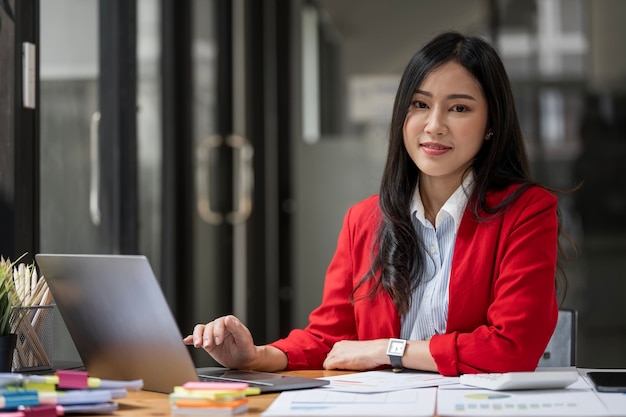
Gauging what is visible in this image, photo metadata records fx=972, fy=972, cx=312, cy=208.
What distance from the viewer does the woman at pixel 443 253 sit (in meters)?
1.83

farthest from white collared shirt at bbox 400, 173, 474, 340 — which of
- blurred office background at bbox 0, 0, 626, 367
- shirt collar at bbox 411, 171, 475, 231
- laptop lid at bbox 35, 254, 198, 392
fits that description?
blurred office background at bbox 0, 0, 626, 367

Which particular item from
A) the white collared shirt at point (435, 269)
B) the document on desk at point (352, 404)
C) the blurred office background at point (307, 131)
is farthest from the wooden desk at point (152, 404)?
the blurred office background at point (307, 131)

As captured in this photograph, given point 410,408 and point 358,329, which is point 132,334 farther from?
point 358,329

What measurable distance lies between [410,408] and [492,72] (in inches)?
35.1

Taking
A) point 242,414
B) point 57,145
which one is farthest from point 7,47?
point 242,414

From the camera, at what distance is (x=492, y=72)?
2035 millimetres

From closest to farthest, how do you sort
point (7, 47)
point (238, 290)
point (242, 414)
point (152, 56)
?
point (242, 414), point (7, 47), point (152, 56), point (238, 290)

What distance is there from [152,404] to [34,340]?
1.16 feet

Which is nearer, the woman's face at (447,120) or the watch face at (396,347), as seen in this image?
the watch face at (396,347)

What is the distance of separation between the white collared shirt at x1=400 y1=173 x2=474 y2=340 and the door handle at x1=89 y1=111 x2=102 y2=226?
1253 millimetres

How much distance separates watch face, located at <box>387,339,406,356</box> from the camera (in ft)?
5.98

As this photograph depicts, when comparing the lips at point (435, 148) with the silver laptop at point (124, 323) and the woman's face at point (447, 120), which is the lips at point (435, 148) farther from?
the silver laptop at point (124, 323)

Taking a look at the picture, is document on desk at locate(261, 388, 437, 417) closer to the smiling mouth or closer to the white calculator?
the white calculator

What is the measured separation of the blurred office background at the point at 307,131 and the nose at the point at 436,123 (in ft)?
5.59
